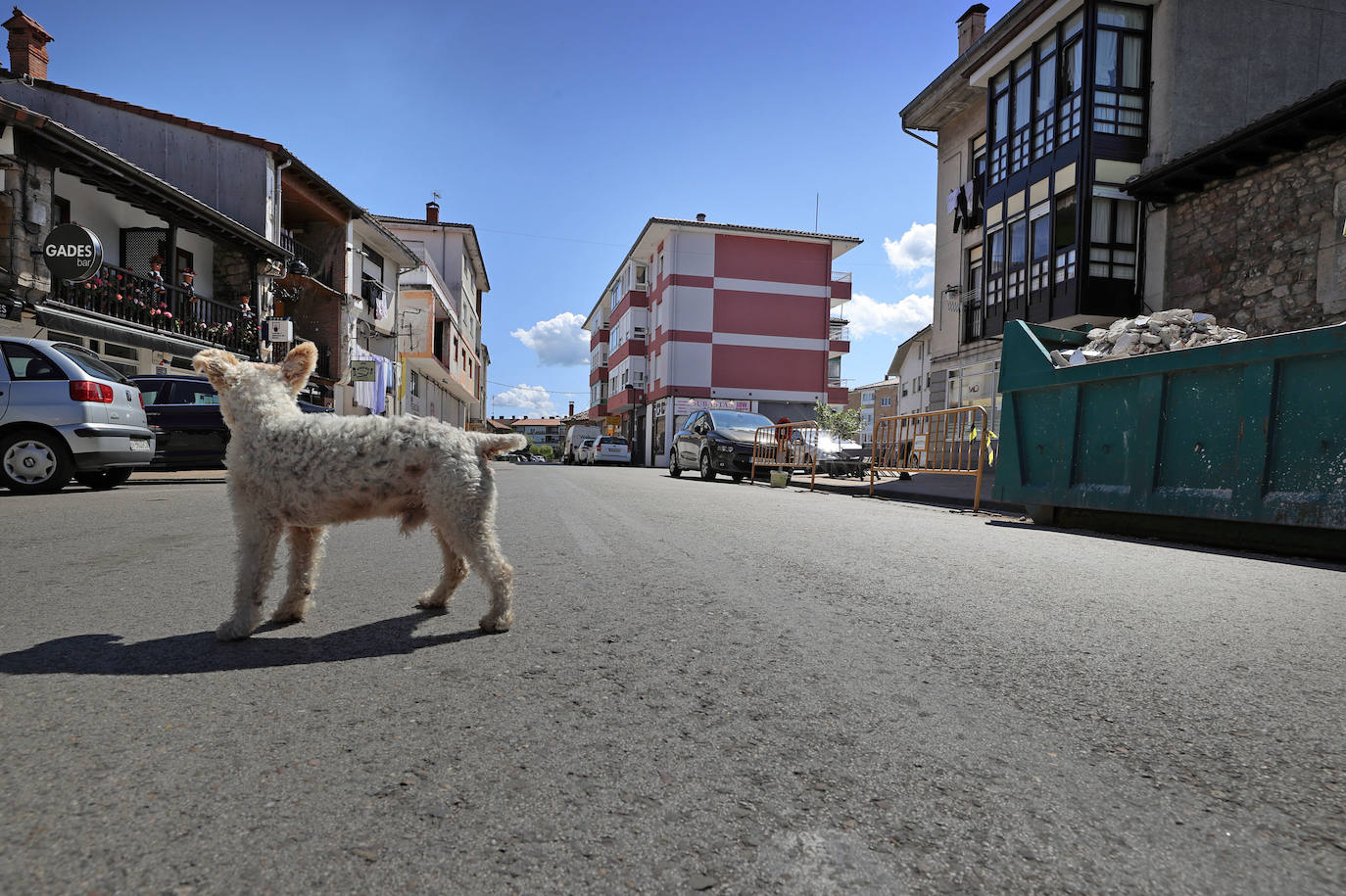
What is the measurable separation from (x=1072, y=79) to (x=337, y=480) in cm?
2043

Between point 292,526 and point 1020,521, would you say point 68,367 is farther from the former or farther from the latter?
point 1020,521

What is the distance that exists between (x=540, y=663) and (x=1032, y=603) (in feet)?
8.64

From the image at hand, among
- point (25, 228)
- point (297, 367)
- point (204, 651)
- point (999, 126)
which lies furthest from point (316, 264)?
point (204, 651)

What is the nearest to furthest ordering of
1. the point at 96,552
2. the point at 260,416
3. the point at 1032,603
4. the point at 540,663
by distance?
the point at 540,663
the point at 260,416
the point at 1032,603
the point at 96,552

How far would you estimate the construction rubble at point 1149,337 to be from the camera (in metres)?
7.65

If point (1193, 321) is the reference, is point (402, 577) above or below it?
below

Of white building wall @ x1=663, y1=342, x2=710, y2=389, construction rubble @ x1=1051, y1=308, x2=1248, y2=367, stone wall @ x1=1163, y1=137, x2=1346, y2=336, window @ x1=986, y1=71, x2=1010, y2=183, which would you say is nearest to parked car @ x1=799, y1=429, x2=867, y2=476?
stone wall @ x1=1163, y1=137, x2=1346, y2=336

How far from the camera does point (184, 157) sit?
1967 cm

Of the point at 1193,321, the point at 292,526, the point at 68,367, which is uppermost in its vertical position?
the point at 1193,321

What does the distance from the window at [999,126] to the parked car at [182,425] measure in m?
18.6

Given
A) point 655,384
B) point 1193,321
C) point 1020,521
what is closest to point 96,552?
point 1020,521

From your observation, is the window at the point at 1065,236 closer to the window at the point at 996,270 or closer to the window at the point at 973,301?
the window at the point at 996,270

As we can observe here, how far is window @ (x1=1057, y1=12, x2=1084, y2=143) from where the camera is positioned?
17.0m

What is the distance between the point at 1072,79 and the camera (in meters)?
17.5
